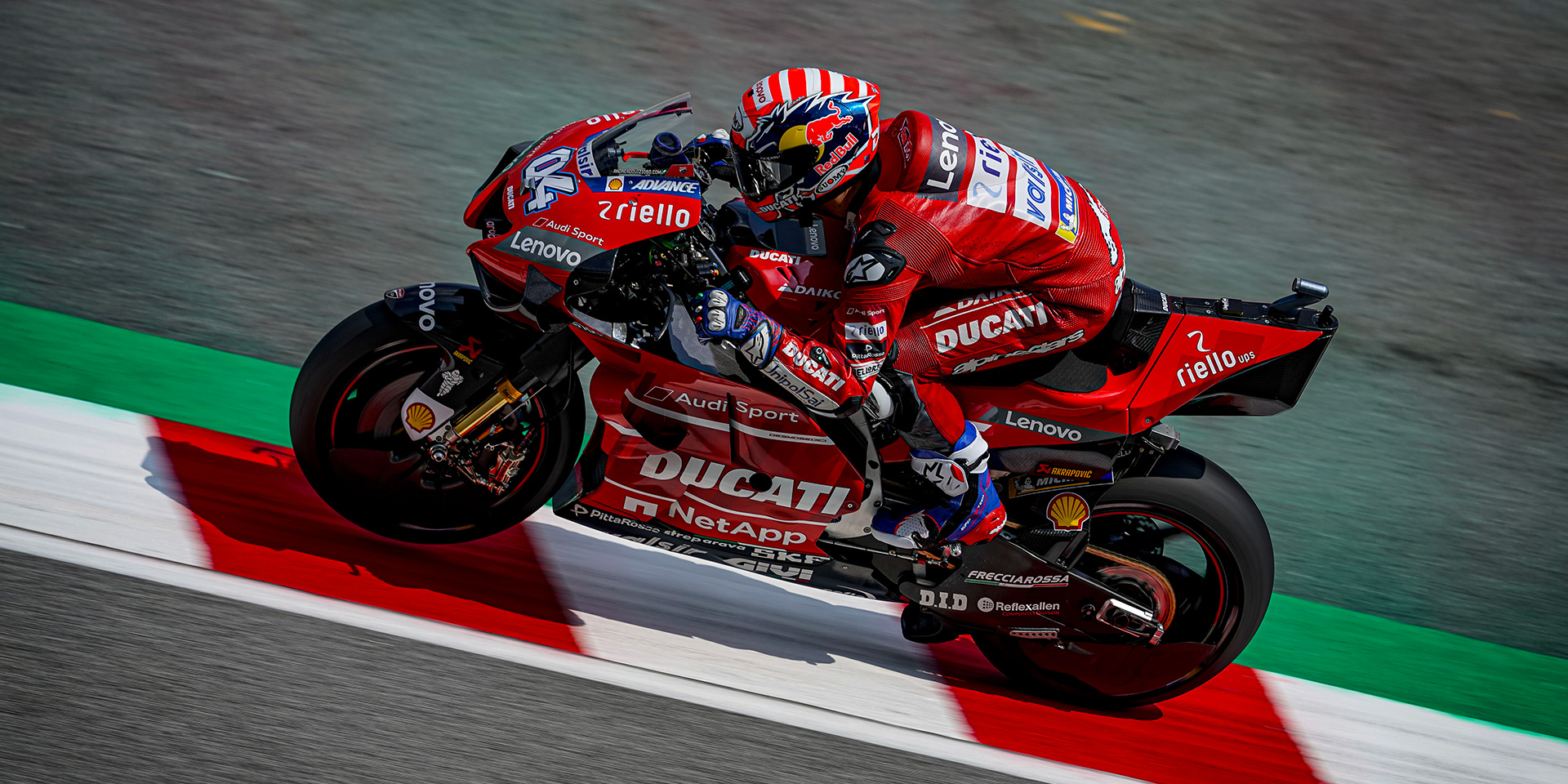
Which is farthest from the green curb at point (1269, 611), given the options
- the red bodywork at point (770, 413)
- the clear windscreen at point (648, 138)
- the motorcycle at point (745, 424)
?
the clear windscreen at point (648, 138)

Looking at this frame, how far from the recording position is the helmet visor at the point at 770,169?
3.23m

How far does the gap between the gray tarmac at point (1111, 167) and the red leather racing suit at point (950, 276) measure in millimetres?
1509

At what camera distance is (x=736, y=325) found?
3.20m

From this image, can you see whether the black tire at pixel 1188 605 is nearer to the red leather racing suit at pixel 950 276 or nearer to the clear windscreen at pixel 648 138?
the red leather racing suit at pixel 950 276

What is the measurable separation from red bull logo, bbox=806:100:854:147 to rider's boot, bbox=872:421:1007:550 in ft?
3.08

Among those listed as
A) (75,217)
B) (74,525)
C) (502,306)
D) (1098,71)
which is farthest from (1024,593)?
(1098,71)

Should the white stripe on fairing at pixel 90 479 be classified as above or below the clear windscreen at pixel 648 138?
below

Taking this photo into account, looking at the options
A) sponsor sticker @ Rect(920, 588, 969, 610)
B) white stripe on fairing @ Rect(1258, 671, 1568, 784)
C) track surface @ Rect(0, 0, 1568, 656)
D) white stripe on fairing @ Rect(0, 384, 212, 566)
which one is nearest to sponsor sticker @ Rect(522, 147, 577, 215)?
white stripe on fairing @ Rect(0, 384, 212, 566)

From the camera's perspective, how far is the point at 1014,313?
3510 millimetres

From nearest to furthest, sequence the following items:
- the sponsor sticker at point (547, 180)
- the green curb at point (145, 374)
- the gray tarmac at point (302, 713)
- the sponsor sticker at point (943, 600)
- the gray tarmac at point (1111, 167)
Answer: the gray tarmac at point (302, 713)
the sponsor sticker at point (547, 180)
the sponsor sticker at point (943, 600)
the green curb at point (145, 374)
the gray tarmac at point (1111, 167)

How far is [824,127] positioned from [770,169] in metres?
0.18

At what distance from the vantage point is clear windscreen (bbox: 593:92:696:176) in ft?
11.1

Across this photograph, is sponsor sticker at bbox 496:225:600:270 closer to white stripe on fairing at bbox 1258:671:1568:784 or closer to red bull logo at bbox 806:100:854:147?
red bull logo at bbox 806:100:854:147

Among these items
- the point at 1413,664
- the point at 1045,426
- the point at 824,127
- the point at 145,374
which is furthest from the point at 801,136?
the point at 1413,664
